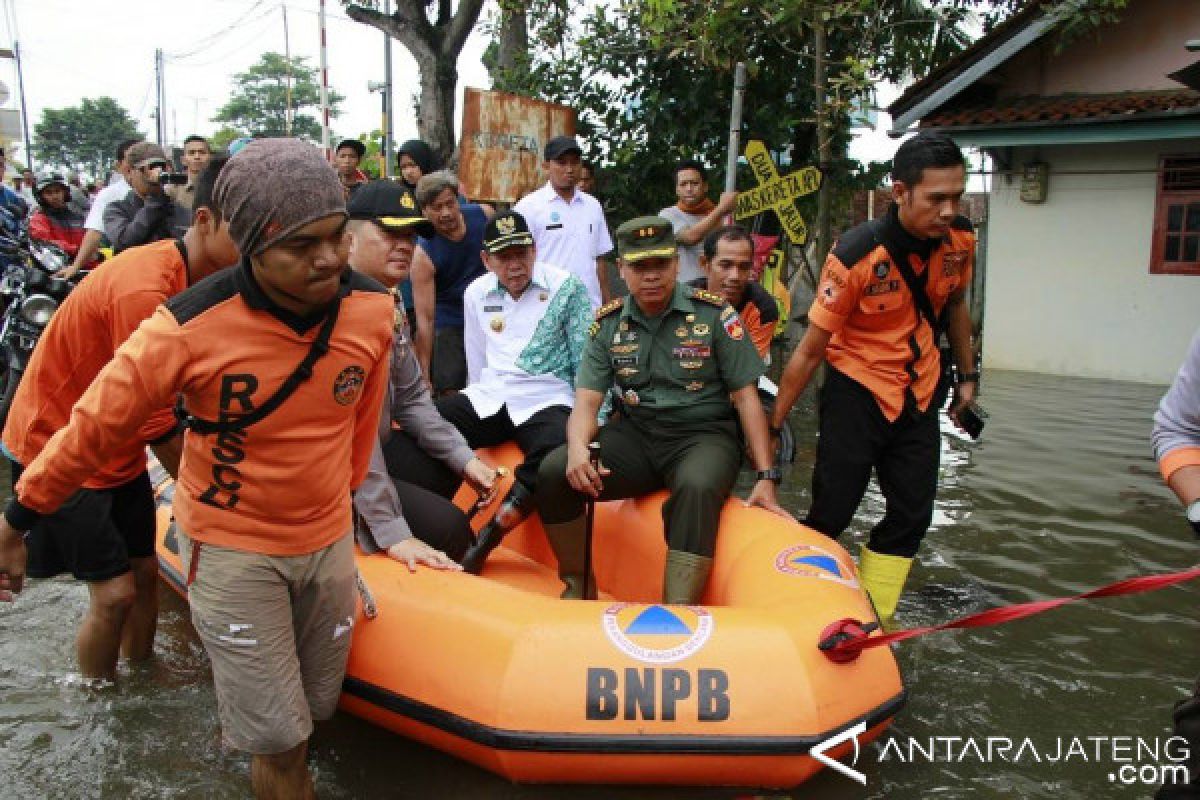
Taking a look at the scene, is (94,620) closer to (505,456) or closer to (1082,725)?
(505,456)

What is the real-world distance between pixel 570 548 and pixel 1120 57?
865 centimetres

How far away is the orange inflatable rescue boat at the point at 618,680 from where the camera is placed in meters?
2.68

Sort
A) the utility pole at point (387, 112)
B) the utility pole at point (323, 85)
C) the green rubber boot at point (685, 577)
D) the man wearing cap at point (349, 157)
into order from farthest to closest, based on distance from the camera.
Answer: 1. the utility pole at point (387, 112)
2. the utility pole at point (323, 85)
3. the man wearing cap at point (349, 157)
4. the green rubber boot at point (685, 577)

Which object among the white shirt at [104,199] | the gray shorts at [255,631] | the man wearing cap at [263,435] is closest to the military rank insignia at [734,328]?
the man wearing cap at [263,435]

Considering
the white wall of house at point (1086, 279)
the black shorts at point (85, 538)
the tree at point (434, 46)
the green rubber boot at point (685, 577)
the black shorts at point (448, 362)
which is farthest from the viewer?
the tree at point (434, 46)

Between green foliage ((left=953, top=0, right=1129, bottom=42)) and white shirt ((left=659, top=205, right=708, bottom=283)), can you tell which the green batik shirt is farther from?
green foliage ((left=953, top=0, right=1129, bottom=42))

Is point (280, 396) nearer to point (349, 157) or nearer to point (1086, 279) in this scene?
point (349, 157)

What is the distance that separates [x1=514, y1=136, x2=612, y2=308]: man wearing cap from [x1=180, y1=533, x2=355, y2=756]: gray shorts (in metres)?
3.83

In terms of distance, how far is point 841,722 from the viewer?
2.73m

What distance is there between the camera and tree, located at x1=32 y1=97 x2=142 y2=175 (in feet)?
222

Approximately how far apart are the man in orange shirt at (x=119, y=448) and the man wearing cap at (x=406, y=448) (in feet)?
1.74

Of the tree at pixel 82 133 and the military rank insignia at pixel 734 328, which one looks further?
the tree at pixel 82 133

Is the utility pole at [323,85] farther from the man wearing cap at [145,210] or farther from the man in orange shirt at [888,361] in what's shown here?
the man in orange shirt at [888,361]

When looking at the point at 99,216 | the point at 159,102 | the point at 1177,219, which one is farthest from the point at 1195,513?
the point at 159,102
